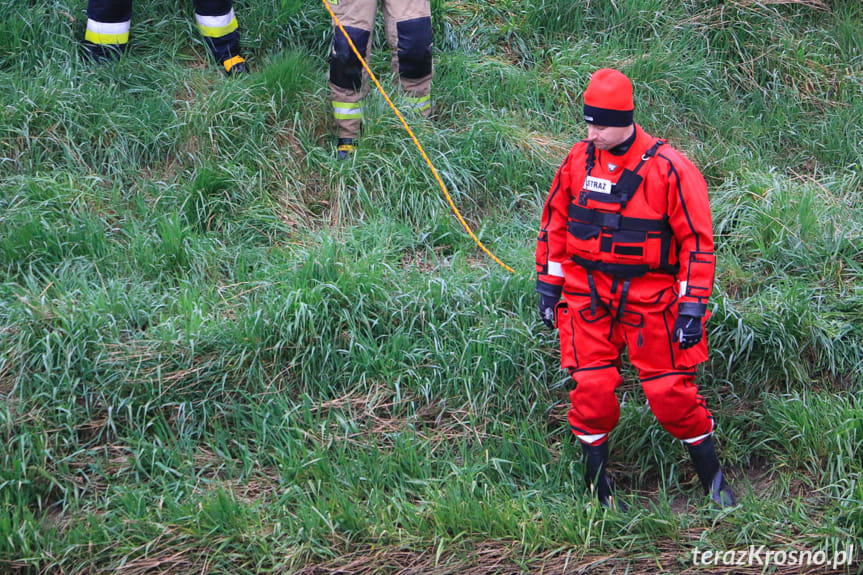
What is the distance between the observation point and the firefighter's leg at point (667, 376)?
12.0 ft

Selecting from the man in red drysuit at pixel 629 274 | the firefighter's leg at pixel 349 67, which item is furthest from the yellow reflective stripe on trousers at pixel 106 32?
the man in red drysuit at pixel 629 274

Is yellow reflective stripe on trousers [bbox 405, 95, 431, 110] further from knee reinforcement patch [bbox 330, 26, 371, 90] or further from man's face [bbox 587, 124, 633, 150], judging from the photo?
man's face [bbox 587, 124, 633, 150]

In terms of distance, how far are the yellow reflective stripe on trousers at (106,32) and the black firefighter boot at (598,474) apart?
4403 millimetres

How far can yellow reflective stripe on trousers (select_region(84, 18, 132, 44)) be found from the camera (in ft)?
19.3

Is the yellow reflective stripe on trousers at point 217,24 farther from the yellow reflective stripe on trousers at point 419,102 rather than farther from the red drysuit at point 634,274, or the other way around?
the red drysuit at point 634,274

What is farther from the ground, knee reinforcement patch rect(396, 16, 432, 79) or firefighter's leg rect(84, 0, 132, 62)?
knee reinforcement patch rect(396, 16, 432, 79)

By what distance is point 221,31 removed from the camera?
19.7 ft

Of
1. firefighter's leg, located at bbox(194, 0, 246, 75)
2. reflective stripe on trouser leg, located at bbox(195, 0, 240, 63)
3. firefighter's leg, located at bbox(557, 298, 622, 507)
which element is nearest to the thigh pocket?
firefighter's leg, located at bbox(557, 298, 622, 507)

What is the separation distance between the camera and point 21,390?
410cm

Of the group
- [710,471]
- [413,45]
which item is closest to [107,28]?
[413,45]

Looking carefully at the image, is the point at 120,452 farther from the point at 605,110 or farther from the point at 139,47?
the point at 139,47

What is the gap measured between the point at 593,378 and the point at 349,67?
2927 mm

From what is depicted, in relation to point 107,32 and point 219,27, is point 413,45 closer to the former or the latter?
point 219,27

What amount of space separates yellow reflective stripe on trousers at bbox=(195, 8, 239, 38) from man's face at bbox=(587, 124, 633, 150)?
11.2ft
